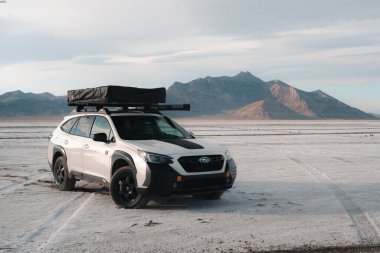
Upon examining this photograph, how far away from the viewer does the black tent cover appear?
9156 mm

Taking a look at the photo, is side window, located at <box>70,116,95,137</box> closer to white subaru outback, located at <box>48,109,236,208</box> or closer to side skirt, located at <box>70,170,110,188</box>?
white subaru outback, located at <box>48,109,236,208</box>

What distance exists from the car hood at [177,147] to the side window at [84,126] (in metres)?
1.52

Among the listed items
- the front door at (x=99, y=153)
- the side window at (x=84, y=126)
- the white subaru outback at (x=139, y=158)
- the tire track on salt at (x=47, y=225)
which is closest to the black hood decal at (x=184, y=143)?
the white subaru outback at (x=139, y=158)

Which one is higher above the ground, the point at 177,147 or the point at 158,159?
the point at 177,147

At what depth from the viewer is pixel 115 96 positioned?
9.18m

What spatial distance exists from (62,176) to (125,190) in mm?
2504

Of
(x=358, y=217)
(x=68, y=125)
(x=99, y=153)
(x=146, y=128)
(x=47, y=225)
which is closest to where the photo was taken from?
(x=47, y=225)

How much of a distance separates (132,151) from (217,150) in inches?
56.8

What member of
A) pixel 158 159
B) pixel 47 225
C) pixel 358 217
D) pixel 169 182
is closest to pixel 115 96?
pixel 158 159

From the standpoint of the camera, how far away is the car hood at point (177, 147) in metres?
7.89

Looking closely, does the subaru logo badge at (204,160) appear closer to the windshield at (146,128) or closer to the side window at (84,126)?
the windshield at (146,128)

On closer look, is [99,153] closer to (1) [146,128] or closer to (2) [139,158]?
(1) [146,128]

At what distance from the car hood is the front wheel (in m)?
0.50

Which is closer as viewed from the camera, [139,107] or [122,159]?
[122,159]
